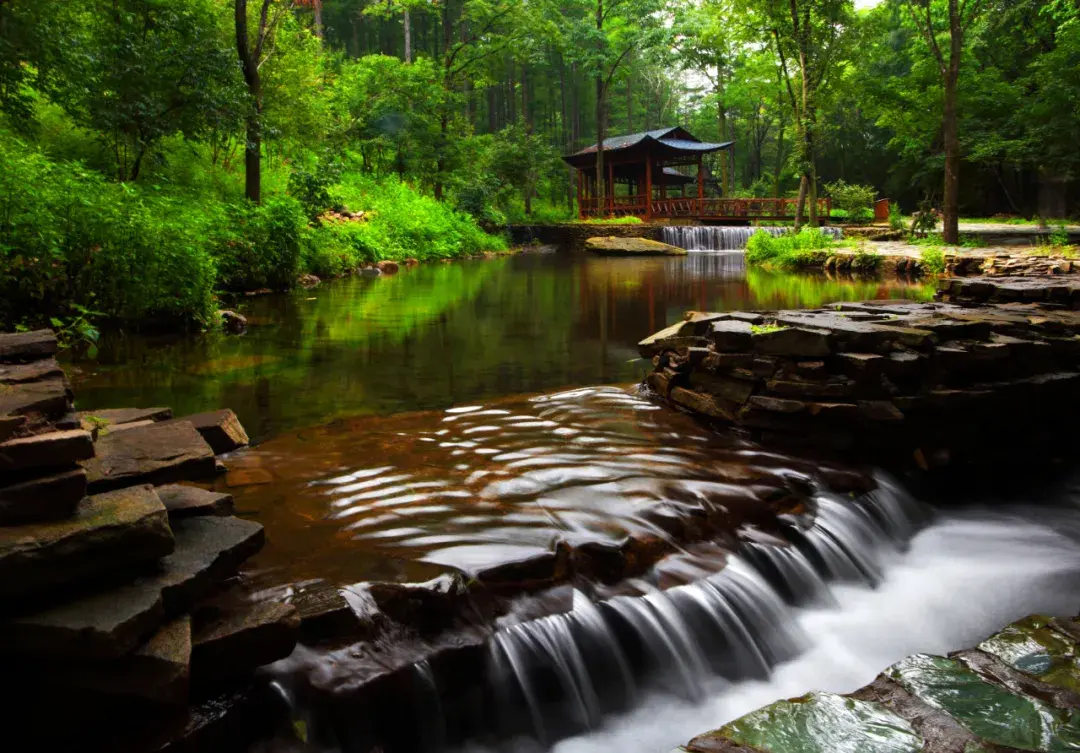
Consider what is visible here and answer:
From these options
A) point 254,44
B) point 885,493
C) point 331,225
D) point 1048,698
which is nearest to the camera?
point 1048,698

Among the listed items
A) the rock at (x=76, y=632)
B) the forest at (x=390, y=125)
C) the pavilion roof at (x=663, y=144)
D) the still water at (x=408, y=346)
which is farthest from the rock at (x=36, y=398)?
the pavilion roof at (x=663, y=144)

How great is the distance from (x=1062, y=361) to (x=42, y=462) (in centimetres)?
735

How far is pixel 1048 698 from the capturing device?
9.38 ft

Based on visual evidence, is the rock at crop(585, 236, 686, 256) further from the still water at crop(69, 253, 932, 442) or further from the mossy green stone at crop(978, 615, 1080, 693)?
the mossy green stone at crop(978, 615, 1080, 693)

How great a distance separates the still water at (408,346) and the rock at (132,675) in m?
3.52

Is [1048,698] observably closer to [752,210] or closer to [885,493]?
[885,493]

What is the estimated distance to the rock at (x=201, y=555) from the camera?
245 centimetres

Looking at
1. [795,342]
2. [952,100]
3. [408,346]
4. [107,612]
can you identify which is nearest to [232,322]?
[408,346]

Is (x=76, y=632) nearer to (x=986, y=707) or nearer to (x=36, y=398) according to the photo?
(x=36, y=398)

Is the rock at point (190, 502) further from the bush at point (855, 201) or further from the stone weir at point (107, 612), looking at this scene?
the bush at point (855, 201)

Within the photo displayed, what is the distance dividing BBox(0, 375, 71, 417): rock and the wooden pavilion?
32928 mm

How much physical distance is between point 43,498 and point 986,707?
11.4 ft

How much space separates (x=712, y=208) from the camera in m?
35.6

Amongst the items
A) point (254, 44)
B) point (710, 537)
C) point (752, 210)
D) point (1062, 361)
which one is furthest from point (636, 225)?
point (710, 537)
